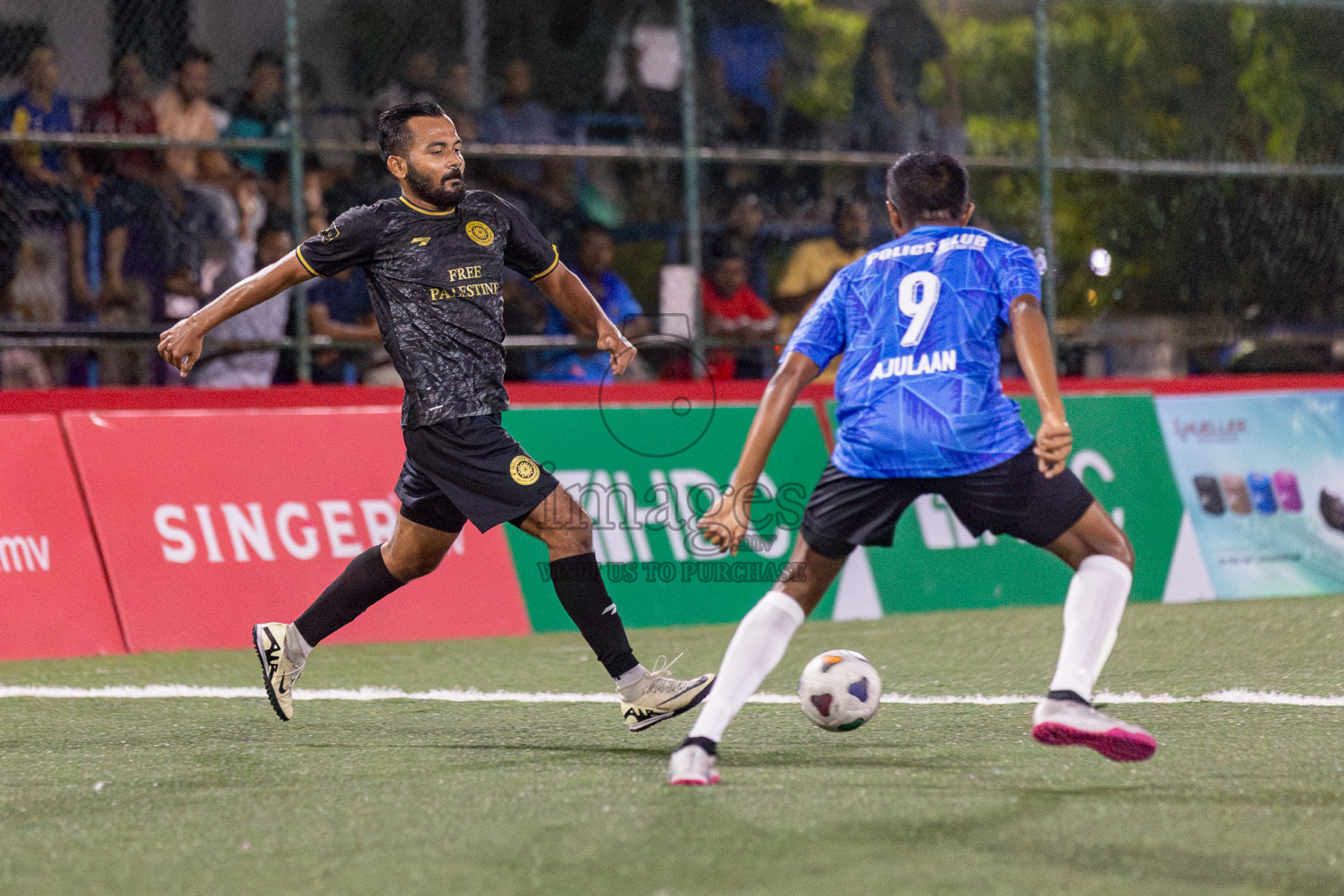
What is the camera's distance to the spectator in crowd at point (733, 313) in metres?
10.6

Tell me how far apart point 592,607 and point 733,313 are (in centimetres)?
582

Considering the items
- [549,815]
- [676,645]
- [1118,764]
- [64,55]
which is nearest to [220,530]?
[676,645]

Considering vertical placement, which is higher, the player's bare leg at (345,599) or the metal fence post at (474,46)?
the metal fence post at (474,46)

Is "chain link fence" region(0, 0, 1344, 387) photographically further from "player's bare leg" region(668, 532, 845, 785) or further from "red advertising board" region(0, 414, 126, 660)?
"player's bare leg" region(668, 532, 845, 785)

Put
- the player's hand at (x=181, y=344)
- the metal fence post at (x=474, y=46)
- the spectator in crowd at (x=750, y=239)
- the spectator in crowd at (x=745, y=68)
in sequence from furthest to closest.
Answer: the spectator in crowd at (x=745, y=68), the spectator in crowd at (x=750, y=239), the metal fence post at (x=474, y=46), the player's hand at (x=181, y=344)

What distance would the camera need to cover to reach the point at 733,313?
10742 millimetres

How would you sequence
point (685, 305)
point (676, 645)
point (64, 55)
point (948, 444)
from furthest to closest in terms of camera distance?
point (685, 305), point (64, 55), point (676, 645), point (948, 444)

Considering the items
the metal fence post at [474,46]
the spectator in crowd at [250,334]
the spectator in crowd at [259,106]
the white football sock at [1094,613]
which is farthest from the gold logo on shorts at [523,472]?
the metal fence post at [474,46]

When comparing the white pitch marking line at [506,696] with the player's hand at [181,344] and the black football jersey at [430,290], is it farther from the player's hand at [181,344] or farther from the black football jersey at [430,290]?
the player's hand at [181,344]

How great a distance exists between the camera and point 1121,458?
9.33 m

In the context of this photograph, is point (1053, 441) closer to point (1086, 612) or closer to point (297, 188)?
point (1086, 612)

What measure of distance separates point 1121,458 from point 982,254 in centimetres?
535

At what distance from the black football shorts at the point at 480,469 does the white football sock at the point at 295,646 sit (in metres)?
0.76

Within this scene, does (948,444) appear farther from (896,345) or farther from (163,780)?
(163,780)
